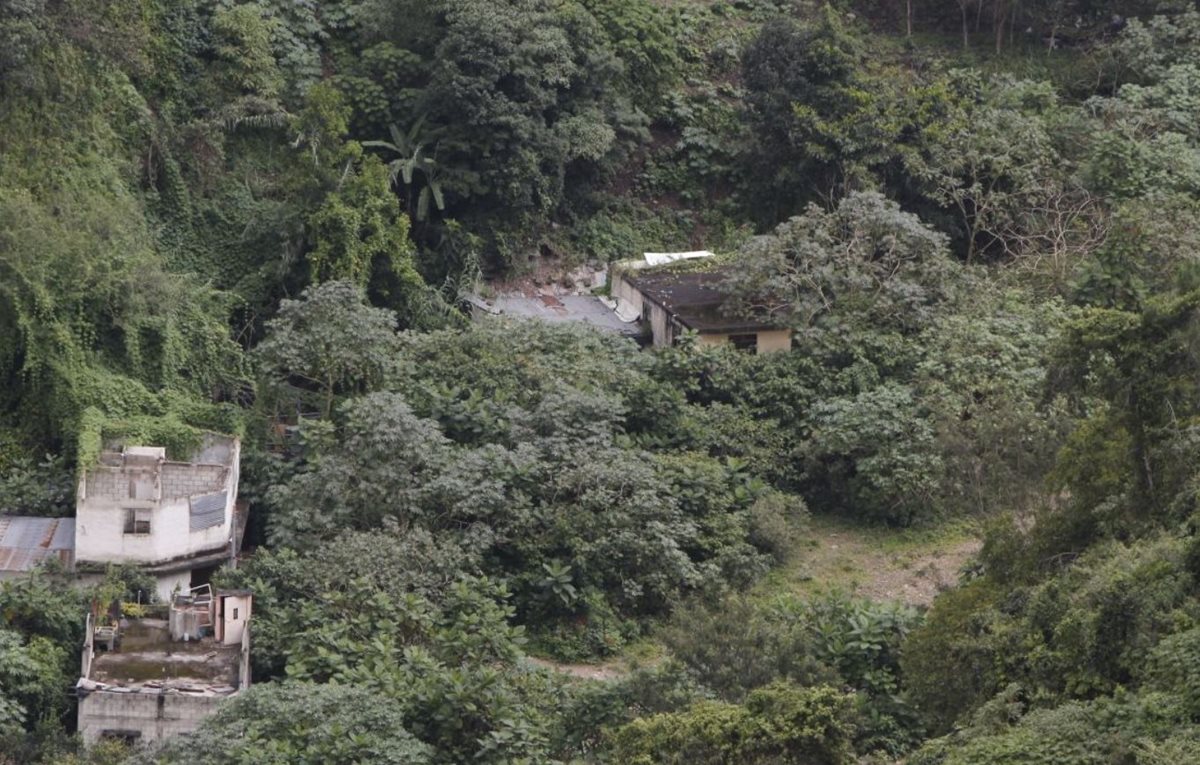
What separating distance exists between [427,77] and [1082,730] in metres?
16.3

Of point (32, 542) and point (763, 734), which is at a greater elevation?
point (763, 734)

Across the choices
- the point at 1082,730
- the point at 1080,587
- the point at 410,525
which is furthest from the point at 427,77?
the point at 1082,730

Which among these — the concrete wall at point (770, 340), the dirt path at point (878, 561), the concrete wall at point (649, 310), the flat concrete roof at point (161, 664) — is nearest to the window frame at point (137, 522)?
the flat concrete roof at point (161, 664)

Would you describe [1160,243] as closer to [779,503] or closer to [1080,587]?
[779,503]

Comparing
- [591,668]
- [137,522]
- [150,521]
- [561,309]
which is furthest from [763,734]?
[561,309]

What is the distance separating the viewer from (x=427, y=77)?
32.2 metres

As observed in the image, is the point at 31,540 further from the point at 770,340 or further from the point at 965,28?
the point at 965,28

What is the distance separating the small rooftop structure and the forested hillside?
368 millimetres

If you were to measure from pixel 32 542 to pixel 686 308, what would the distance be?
8.78 m

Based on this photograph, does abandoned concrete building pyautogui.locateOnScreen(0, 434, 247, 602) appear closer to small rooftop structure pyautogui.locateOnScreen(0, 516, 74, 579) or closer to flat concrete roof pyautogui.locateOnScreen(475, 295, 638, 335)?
small rooftop structure pyautogui.locateOnScreen(0, 516, 74, 579)

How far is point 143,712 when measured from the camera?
2278cm

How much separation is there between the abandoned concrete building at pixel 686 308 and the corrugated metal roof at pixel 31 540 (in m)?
Result: 7.96

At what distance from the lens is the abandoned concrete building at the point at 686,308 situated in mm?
30062

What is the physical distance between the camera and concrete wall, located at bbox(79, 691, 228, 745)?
2273 cm
